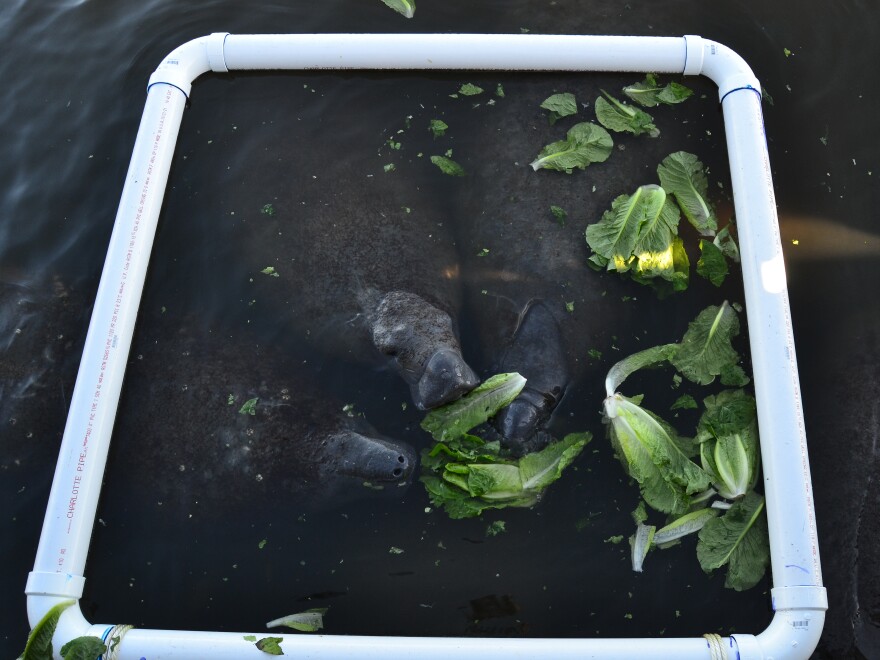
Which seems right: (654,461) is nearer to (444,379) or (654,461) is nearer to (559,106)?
(444,379)

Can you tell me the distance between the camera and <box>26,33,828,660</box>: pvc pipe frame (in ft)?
18.0

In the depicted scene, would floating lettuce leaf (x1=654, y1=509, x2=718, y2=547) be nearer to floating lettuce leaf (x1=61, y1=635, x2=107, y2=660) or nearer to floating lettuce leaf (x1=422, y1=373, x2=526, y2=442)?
floating lettuce leaf (x1=422, y1=373, x2=526, y2=442)

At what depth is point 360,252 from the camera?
7.15 m

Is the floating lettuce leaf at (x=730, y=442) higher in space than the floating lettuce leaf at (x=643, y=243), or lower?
lower

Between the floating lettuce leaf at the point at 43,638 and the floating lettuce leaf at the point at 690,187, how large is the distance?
611 centimetres

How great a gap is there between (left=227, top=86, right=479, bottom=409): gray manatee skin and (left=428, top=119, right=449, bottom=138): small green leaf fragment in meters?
0.27

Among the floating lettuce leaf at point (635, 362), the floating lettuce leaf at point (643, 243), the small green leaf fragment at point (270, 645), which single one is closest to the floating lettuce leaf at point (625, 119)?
the floating lettuce leaf at point (643, 243)

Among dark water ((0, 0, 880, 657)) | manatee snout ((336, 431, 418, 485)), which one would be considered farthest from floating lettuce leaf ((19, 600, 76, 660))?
manatee snout ((336, 431, 418, 485))

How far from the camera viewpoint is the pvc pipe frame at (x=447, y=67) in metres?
5.47

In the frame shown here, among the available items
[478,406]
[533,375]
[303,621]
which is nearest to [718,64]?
[533,375]

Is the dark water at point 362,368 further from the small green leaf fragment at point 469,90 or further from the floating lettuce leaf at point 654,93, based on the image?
the floating lettuce leaf at point 654,93

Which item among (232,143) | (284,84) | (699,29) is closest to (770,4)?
(699,29)

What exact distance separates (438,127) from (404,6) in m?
1.69

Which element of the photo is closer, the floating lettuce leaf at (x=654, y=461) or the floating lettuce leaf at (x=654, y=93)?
the floating lettuce leaf at (x=654, y=461)
